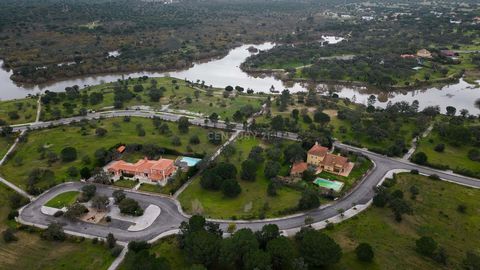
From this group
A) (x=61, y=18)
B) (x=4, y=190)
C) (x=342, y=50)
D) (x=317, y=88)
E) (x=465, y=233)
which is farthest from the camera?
(x=61, y=18)

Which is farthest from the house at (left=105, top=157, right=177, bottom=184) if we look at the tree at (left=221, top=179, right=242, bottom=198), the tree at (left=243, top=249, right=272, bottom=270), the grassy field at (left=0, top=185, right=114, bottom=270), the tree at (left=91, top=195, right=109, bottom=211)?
the tree at (left=243, top=249, right=272, bottom=270)

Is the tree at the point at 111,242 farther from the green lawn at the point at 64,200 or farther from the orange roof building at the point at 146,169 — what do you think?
the orange roof building at the point at 146,169

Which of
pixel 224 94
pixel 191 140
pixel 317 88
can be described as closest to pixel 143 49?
pixel 224 94

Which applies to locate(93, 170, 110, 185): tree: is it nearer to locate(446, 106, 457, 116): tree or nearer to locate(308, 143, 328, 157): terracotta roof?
locate(308, 143, 328, 157): terracotta roof

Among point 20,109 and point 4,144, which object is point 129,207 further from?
point 20,109

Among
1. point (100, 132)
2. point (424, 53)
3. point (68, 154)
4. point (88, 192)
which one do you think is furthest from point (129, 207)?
point (424, 53)

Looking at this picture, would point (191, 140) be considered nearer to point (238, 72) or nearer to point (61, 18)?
point (238, 72)
